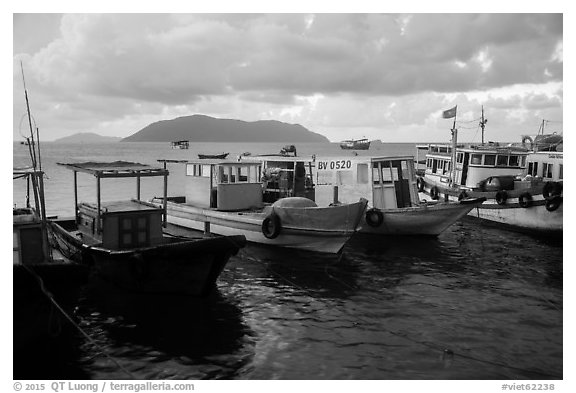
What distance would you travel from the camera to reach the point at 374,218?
66.5ft

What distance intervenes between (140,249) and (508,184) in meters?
20.6

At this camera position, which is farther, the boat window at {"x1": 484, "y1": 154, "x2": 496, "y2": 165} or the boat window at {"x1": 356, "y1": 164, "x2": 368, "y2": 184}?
the boat window at {"x1": 484, "y1": 154, "x2": 496, "y2": 165}

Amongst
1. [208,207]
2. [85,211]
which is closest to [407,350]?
[85,211]

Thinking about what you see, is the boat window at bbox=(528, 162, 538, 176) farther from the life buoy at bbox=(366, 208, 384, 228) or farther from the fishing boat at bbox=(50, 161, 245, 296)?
the fishing boat at bbox=(50, 161, 245, 296)

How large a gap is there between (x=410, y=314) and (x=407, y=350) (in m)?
2.12

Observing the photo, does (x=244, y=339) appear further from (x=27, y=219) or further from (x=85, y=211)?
(x=85, y=211)

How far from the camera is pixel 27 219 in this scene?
1014cm

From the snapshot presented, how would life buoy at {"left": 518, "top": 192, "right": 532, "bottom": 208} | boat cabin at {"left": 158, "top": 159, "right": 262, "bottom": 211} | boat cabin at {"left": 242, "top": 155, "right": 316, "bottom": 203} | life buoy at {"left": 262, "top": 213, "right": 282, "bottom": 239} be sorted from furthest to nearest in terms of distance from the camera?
life buoy at {"left": 518, "top": 192, "right": 532, "bottom": 208}
boat cabin at {"left": 242, "top": 155, "right": 316, "bottom": 203}
boat cabin at {"left": 158, "top": 159, "right": 262, "bottom": 211}
life buoy at {"left": 262, "top": 213, "right": 282, "bottom": 239}

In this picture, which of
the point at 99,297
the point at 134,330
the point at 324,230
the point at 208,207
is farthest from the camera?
the point at 208,207

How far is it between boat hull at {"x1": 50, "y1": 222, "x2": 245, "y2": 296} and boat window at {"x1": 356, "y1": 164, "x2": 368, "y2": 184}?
33.3 feet

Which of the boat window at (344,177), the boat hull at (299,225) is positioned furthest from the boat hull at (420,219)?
the boat hull at (299,225)

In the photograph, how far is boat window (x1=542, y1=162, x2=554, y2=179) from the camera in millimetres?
25753

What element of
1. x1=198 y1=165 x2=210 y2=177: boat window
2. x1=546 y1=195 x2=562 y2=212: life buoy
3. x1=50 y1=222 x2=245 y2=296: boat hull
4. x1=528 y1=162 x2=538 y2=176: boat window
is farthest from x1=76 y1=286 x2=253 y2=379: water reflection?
x1=528 y1=162 x2=538 y2=176: boat window

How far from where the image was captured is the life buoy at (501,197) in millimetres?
23997
